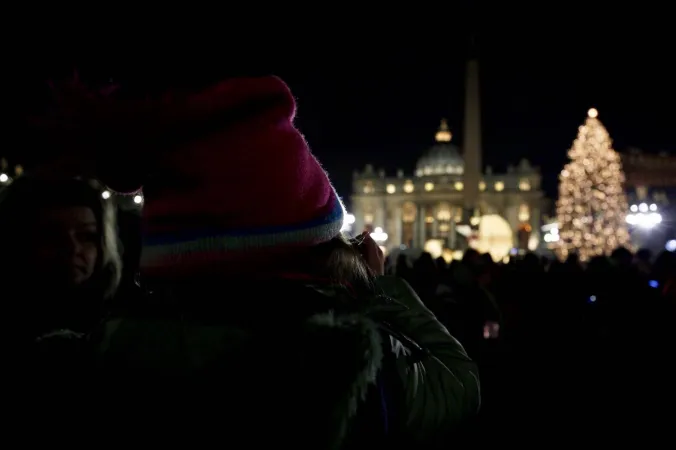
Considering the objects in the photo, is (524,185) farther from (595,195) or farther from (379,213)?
(595,195)

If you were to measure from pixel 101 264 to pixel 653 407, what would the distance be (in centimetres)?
576

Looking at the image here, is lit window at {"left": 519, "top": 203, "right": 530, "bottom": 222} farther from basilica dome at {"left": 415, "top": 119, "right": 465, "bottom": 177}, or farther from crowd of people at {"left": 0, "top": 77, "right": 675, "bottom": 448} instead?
crowd of people at {"left": 0, "top": 77, "right": 675, "bottom": 448}

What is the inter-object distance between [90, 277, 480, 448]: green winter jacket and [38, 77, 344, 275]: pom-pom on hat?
0.12 meters

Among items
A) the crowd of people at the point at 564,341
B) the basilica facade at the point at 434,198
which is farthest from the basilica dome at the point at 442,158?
the crowd of people at the point at 564,341

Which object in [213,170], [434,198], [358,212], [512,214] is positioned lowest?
[213,170]

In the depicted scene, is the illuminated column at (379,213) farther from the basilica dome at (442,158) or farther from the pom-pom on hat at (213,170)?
the pom-pom on hat at (213,170)

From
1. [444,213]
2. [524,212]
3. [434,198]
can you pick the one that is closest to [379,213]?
[434,198]

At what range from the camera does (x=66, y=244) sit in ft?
7.04

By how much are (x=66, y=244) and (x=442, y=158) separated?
103m

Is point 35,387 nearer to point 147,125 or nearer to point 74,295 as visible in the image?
point 147,125

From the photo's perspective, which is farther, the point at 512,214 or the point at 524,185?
the point at 524,185

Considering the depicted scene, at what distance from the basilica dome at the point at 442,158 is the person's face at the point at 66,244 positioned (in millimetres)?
99695

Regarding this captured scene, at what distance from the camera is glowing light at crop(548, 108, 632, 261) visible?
114 ft

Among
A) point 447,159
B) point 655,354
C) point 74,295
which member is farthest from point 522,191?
point 74,295
